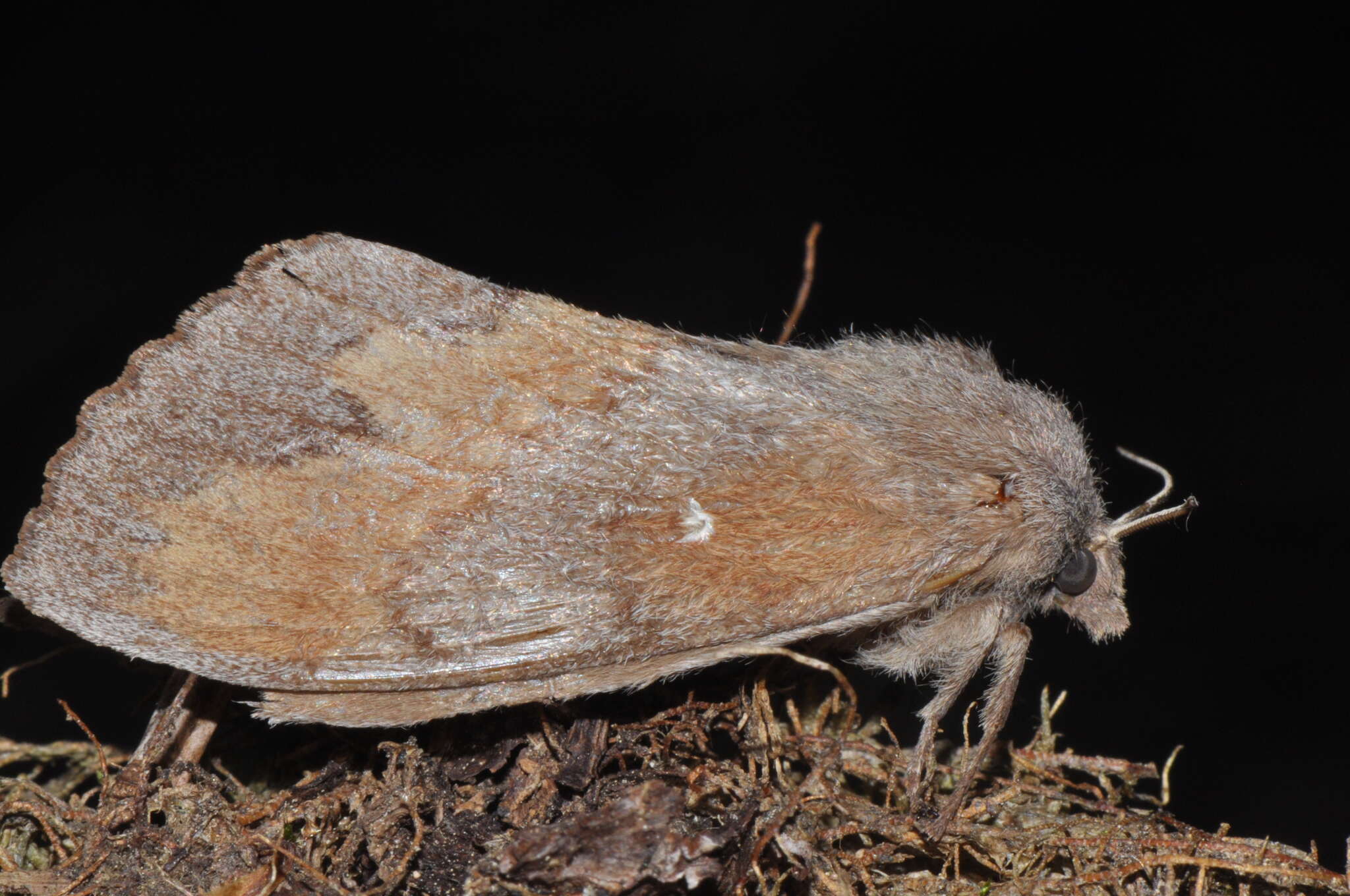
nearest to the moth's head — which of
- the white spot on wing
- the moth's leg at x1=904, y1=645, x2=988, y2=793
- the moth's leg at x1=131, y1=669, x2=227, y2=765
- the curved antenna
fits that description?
the curved antenna

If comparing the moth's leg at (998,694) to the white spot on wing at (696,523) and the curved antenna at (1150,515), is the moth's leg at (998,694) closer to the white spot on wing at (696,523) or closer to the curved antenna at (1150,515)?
the curved antenna at (1150,515)

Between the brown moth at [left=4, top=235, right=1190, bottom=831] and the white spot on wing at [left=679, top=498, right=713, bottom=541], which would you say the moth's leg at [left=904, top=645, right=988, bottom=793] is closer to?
the brown moth at [left=4, top=235, right=1190, bottom=831]

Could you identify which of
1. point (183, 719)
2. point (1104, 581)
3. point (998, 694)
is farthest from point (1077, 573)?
point (183, 719)

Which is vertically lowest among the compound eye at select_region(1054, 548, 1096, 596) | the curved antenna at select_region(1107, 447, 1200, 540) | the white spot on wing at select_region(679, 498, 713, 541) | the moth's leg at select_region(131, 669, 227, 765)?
the moth's leg at select_region(131, 669, 227, 765)

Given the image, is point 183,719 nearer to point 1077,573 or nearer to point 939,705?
point 939,705

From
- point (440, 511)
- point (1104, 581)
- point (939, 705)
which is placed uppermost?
point (1104, 581)

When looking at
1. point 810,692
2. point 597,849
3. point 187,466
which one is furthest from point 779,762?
point 187,466

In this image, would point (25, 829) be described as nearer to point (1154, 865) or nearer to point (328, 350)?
point (328, 350)

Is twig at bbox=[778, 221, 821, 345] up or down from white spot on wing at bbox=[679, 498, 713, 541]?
up
